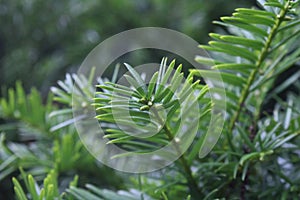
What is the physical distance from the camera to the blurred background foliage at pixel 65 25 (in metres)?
0.62

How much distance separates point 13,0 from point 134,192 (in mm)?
430

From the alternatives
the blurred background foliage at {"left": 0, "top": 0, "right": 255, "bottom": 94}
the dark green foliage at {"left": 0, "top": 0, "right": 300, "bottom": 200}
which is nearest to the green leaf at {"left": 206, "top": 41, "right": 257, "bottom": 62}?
the dark green foliage at {"left": 0, "top": 0, "right": 300, "bottom": 200}

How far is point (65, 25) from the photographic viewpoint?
0.65 meters

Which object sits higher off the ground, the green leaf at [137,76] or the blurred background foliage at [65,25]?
the blurred background foliage at [65,25]

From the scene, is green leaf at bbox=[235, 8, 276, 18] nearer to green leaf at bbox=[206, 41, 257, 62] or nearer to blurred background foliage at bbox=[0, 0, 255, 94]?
green leaf at bbox=[206, 41, 257, 62]

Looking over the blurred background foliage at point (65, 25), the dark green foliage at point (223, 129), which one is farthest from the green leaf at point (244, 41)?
the blurred background foliage at point (65, 25)

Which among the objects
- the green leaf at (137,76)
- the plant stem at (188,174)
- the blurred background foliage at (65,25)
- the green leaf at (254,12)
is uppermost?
the blurred background foliage at (65,25)

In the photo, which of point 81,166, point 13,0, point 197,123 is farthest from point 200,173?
point 13,0

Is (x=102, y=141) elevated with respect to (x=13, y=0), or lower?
lower

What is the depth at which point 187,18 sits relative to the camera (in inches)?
24.1

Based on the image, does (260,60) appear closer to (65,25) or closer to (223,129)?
(223,129)

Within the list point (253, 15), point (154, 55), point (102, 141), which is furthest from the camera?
point (154, 55)

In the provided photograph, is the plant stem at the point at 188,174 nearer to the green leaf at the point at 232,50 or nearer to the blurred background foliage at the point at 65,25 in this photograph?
the green leaf at the point at 232,50

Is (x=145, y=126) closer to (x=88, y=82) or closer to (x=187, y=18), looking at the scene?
(x=88, y=82)
